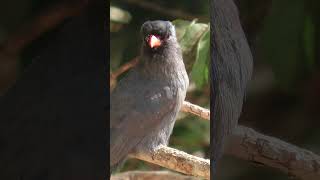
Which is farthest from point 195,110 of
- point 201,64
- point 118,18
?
point 118,18

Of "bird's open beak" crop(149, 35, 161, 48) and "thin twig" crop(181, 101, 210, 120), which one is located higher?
"bird's open beak" crop(149, 35, 161, 48)

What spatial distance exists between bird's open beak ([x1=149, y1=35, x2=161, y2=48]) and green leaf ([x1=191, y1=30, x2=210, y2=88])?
6 cm

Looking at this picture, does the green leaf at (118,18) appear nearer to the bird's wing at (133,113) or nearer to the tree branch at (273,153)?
the bird's wing at (133,113)

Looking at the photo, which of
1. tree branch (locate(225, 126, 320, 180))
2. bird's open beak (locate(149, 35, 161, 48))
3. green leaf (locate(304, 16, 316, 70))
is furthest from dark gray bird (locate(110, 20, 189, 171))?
green leaf (locate(304, 16, 316, 70))

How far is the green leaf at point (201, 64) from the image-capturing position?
86cm

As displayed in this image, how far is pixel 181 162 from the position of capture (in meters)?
0.86

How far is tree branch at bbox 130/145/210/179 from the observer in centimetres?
85

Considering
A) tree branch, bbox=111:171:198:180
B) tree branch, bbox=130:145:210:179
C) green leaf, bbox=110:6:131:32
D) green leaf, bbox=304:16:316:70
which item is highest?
green leaf, bbox=110:6:131:32

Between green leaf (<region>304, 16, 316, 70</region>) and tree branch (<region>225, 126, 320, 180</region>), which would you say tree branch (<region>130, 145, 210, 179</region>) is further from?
green leaf (<region>304, 16, 316, 70</region>)
